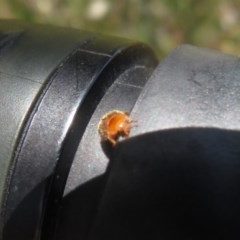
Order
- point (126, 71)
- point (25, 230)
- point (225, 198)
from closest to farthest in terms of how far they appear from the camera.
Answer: point (225, 198) < point (25, 230) < point (126, 71)

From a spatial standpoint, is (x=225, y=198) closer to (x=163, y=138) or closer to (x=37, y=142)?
(x=163, y=138)

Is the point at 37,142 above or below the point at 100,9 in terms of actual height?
above

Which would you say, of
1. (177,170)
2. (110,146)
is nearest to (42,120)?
(110,146)

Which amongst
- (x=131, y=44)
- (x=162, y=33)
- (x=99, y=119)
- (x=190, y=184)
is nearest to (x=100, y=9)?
(x=162, y=33)

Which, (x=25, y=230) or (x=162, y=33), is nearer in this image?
(x=25, y=230)

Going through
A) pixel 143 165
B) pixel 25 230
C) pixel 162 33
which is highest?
pixel 143 165
